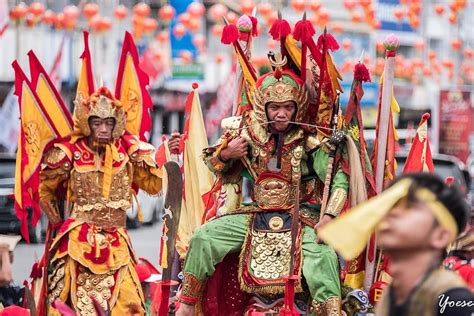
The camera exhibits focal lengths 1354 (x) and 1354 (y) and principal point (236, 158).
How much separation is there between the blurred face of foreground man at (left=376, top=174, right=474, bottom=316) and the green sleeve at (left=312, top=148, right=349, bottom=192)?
317 centimetres

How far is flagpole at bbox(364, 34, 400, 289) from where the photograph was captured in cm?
801

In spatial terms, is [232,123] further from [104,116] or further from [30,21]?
[30,21]

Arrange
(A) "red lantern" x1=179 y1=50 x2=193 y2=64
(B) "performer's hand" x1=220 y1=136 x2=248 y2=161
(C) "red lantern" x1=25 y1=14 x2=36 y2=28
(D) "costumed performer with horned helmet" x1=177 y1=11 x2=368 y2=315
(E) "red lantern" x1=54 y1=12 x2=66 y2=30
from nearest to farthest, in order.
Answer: (D) "costumed performer with horned helmet" x1=177 y1=11 x2=368 y2=315 → (B) "performer's hand" x1=220 y1=136 x2=248 y2=161 → (E) "red lantern" x1=54 y1=12 x2=66 y2=30 → (C) "red lantern" x1=25 y1=14 x2=36 y2=28 → (A) "red lantern" x1=179 y1=50 x2=193 y2=64

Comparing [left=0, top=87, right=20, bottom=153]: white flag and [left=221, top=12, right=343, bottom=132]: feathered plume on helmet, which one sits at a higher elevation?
[left=221, top=12, right=343, bottom=132]: feathered plume on helmet

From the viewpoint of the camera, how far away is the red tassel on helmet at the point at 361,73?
25.9 ft

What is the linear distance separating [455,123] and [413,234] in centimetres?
2339

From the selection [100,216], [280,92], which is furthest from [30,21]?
[280,92]

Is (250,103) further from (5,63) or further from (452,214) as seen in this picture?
(5,63)

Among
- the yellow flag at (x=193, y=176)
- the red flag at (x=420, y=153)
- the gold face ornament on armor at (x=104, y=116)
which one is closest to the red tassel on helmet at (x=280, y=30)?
the red flag at (x=420, y=153)

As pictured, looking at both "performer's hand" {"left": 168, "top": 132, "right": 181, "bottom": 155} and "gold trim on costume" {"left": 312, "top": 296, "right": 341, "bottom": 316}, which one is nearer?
"gold trim on costume" {"left": 312, "top": 296, "right": 341, "bottom": 316}

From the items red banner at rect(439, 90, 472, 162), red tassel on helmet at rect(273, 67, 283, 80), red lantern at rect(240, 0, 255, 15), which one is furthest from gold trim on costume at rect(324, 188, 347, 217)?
red banner at rect(439, 90, 472, 162)

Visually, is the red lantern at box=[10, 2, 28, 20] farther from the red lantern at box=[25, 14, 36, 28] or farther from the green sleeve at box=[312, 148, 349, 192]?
the green sleeve at box=[312, 148, 349, 192]

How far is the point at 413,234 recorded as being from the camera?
4.31 metres

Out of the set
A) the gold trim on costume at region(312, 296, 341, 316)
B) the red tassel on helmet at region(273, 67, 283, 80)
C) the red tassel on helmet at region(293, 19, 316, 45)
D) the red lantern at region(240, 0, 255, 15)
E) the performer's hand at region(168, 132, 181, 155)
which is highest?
the red lantern at region(240, 0, 255, 15)
